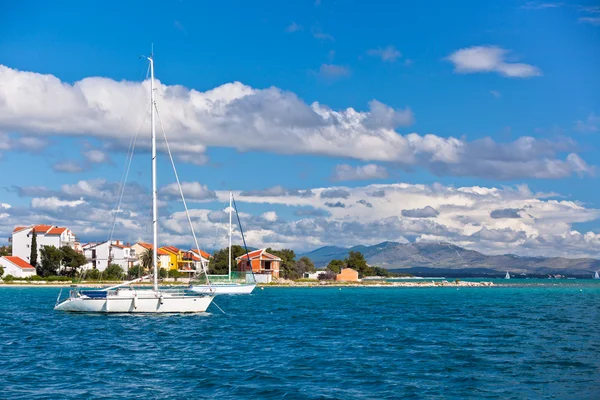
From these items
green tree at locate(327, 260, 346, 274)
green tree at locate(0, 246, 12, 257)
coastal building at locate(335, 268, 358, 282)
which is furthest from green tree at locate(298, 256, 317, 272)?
green tree at locate(0, 246, 12, 257)

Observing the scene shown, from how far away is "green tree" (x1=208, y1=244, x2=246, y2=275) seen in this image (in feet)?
449

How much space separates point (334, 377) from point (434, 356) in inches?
285

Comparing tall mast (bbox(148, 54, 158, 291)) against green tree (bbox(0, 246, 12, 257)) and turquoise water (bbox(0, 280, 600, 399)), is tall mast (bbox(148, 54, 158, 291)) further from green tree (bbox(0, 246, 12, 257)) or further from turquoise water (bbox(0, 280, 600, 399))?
green tree (bbox(0, 246, 12, 257))

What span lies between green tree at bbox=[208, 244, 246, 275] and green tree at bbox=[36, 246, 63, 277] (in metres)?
27.6

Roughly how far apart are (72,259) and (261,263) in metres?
38.4

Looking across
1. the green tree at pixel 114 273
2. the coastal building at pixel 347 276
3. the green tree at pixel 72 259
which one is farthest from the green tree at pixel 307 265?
the green tree at pixel 72 259

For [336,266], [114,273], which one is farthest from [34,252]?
[336,266]

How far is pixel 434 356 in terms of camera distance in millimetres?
31078

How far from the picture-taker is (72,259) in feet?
419

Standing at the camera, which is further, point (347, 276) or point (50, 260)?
point (347, 276)

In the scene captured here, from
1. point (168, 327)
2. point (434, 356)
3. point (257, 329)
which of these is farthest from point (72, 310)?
point (434, 356)

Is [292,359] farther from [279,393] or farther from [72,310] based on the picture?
[72,310]

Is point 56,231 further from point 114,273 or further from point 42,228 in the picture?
point 114,273

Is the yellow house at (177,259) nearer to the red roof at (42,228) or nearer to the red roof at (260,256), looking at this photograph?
the red roof at (260,256)
